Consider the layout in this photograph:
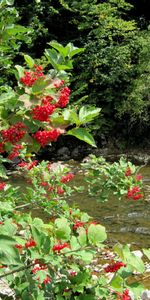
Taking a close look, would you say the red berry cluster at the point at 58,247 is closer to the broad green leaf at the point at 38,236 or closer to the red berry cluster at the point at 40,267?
the red berry cluster at the point at 40,267

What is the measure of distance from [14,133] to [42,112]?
152 millimetres

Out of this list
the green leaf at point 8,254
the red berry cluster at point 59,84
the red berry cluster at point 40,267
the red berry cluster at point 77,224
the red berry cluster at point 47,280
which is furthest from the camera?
the red berry cluster at point 77,224

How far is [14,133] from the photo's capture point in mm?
1985

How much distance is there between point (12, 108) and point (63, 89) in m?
0.28

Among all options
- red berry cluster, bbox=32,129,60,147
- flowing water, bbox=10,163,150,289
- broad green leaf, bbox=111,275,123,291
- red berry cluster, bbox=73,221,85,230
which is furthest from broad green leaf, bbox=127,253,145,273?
flowing water, bbox=10,163,150,289

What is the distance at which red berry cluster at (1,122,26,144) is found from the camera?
1986 mm

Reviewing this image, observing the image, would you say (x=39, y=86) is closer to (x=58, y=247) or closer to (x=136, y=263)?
(x=58, y=247)

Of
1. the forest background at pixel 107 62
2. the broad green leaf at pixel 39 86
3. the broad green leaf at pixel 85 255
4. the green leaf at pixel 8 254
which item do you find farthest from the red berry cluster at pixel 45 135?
the forest background at pixel 107 62

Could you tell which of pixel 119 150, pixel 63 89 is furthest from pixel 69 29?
pixel 63 89

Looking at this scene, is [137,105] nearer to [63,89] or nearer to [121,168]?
[121,168]

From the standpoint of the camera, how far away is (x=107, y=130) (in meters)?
17.2

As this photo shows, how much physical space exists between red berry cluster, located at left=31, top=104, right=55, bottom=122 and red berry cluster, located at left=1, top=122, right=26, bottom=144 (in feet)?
0.24

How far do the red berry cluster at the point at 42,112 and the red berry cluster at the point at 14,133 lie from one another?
0.24ft

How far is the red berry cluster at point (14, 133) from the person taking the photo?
6.52ft
